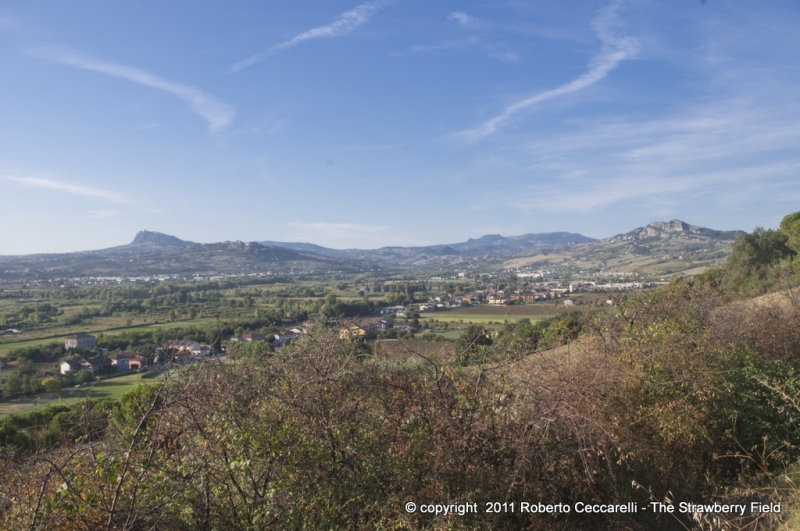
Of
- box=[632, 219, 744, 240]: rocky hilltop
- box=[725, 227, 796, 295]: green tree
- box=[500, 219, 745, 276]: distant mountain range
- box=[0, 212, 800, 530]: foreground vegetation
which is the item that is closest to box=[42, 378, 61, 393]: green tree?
box=[0, 212, 800, 530]: foreground vegetation

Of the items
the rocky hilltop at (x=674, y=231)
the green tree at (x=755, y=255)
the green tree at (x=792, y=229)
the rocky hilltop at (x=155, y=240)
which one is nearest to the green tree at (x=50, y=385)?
the green tree at (x=755, y=255)

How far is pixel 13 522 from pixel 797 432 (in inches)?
315

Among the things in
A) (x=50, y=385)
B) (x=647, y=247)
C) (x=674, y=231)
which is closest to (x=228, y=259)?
(x=647, y=247)

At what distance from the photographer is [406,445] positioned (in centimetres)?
396

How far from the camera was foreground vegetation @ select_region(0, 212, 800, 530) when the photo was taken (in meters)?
3.34

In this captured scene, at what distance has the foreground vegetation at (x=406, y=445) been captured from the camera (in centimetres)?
334

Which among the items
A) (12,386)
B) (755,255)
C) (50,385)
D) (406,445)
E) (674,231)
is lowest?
(12,386)

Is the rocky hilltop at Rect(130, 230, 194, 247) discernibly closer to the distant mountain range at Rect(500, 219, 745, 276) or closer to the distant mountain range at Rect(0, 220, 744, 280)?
the distant mountain range at Rect(0, 220, 744, 280)

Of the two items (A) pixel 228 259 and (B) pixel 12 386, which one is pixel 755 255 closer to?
(B) pixel 12 386

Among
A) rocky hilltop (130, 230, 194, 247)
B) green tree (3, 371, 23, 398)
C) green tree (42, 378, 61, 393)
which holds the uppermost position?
rocky hilltop (130, 230, 194, 247)

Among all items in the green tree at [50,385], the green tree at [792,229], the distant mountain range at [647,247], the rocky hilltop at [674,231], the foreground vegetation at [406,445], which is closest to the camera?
the foreground vegetation at [406,445]

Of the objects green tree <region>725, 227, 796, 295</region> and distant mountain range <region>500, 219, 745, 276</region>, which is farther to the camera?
distant mountain range <region>500, 219, 745, 276</region>

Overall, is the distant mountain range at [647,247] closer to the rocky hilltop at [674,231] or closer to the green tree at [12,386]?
the rocky hilltop at [674,231]

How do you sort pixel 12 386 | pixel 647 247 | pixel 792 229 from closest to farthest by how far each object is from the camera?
pixel 12 386
pixel 792 229
pixel 647 247
